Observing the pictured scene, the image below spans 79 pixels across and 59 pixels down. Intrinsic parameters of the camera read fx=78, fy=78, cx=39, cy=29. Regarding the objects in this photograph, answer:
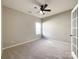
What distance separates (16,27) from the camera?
5.22m

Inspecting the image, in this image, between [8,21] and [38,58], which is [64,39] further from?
[8,21]

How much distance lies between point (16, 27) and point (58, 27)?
4023mm

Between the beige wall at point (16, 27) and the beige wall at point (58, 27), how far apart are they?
1.80 metres

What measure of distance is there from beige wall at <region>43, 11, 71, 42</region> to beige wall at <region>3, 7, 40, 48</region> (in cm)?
180

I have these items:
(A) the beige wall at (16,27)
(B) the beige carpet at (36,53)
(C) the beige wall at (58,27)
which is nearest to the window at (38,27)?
(C) the beige wall at (58,27)

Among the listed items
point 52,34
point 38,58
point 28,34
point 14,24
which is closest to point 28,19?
point 28,34

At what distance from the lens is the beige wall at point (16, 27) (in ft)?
14.5

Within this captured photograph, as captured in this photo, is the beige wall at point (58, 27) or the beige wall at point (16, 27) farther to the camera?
the beige wall at point (58, 27)

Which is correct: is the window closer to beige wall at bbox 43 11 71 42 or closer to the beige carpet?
beige wall at bbox 43 11 71 42

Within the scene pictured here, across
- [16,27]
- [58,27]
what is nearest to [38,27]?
[58,27]

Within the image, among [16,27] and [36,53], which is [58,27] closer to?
[16,27]

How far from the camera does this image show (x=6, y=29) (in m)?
4.41

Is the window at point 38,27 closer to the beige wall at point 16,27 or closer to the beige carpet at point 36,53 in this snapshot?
the beige wall at point 16,27

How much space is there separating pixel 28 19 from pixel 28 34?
4.20 ft
